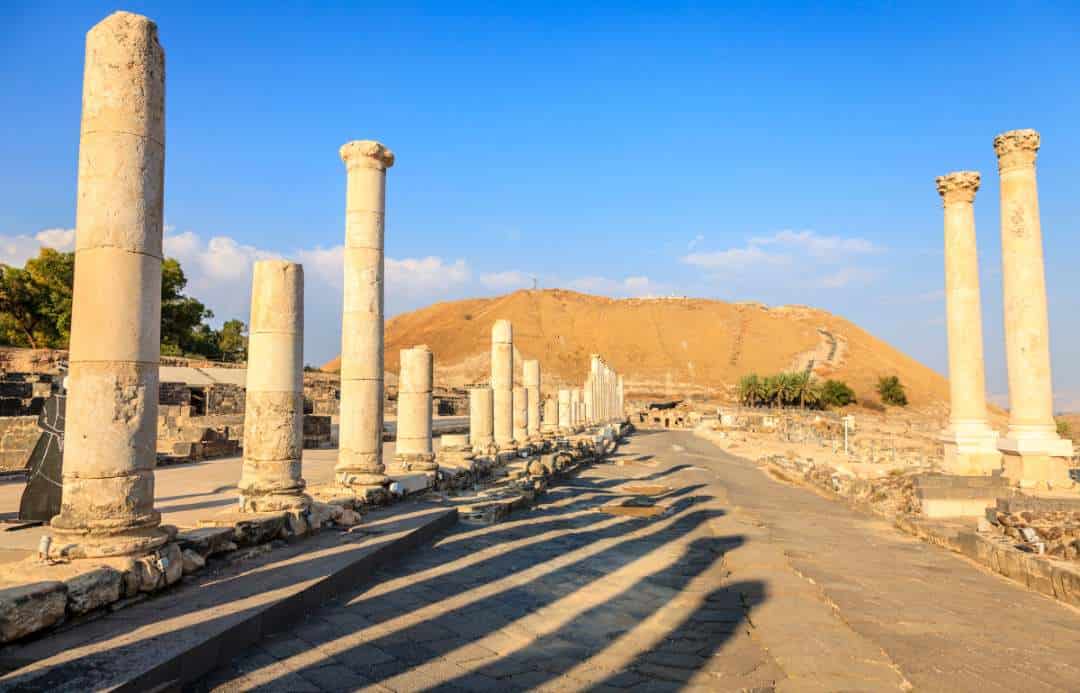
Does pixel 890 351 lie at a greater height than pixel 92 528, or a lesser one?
greater

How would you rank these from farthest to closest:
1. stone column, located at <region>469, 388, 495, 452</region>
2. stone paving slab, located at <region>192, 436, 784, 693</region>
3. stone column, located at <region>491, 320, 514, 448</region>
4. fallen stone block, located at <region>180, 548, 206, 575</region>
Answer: stone column, located at <region>491, 320, 514, 448</region> → stone column, located at <region>469, 388, 495, 452</region> → fallen stone block, located at <region>180, 548, 206, 575</region> → stone paving slab, located at <region>192, 436, 784, 693</region>

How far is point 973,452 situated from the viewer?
15273 mm

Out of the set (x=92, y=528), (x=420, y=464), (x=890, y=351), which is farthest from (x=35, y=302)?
(x=890, y=351)

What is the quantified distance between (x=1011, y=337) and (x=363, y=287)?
12789mm

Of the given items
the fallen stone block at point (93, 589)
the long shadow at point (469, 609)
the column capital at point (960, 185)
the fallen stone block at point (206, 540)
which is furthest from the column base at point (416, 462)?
the column capital at point (960, 185)

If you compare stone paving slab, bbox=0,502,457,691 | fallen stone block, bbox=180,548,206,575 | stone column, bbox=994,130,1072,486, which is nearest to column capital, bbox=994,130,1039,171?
stone column, bbox=994,130,1072,486

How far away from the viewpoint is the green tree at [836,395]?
77125 millimetres

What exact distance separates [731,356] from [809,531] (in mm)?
98109

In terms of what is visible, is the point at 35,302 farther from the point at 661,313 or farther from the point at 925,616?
the point at 661,313

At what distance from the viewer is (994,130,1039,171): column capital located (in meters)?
14.6

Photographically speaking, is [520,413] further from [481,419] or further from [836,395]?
[836,395]

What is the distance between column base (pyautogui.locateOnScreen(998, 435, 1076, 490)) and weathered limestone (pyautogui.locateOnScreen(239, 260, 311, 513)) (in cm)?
1272

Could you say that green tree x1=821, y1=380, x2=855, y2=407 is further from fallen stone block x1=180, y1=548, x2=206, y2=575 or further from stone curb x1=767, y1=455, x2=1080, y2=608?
fallen stone block x1=180, y1=548, x2=206, y2=575

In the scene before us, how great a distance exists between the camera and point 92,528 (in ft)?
17.5
